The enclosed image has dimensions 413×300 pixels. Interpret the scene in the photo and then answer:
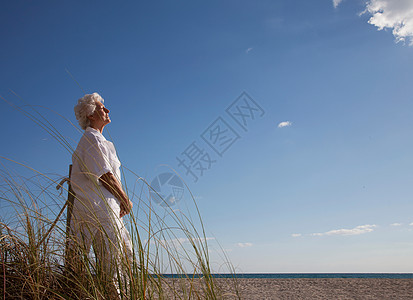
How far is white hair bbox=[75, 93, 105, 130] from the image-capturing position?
91.9 inches

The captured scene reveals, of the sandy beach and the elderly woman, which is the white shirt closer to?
the elderly woman

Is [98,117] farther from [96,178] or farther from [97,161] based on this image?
[96,178]

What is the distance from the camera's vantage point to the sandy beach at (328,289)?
21.5ft

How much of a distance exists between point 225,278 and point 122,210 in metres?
0.80

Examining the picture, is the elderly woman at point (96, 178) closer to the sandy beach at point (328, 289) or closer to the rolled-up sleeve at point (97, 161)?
the rolled-up sleeve at point (97, 161)

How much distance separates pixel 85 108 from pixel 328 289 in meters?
7.20

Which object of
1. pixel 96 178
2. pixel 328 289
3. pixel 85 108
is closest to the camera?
pixel 96 178

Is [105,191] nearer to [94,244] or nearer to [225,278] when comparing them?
[94,244]

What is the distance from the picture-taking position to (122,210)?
218 centimetres

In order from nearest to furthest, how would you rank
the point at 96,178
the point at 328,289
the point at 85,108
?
the point at 96,178
the point at 85,108
the point at 328,289

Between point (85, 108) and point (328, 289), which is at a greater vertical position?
point (85, 108)

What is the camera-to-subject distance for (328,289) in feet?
24.7

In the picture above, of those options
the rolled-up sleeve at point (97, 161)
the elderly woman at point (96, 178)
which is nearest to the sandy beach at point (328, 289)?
the elderly woman at point (96, 178)

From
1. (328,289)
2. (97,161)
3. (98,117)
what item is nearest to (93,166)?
(97,161)
